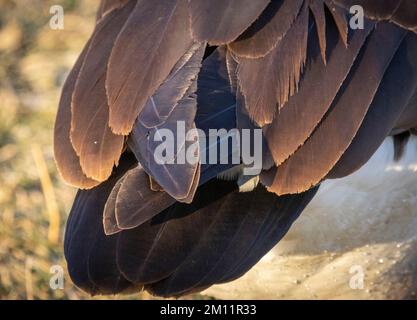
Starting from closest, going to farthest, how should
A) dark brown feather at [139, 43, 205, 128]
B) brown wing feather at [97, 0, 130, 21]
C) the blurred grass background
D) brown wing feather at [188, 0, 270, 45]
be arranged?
dark brown feather at [139, 43, 205, 128] → brown wing feather at [188, 0, 270, 45] → brown wing feather at [97, 0, 130, 21] → the blurred grass background

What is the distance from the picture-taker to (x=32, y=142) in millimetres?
4344

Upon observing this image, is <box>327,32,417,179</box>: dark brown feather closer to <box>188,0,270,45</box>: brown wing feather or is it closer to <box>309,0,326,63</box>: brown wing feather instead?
<box>309,0,326,63</box>: brown wing feather

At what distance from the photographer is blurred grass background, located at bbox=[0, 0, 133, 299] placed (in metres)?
3.87

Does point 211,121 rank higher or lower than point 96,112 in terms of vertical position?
lower

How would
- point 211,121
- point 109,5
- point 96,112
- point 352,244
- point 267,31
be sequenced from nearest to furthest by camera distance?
point 211,121, point 267,31, point 96,112, point 109,5, point 352,244

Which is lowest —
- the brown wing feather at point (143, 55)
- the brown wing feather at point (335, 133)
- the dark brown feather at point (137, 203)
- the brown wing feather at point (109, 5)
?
the dark brown feather at point (137, 203)

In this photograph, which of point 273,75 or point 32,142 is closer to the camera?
point 273,75

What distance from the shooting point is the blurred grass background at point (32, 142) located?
387 centimetres

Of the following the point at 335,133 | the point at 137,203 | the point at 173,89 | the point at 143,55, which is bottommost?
the point at 137,203

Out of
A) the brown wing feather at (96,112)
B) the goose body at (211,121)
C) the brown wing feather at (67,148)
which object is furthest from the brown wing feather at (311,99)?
the brown wing feather at (67,148)

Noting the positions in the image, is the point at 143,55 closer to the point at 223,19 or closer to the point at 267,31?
the point at 223,19

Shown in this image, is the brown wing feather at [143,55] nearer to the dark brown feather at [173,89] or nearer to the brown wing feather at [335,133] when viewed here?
the dark brown feather at [173,89]

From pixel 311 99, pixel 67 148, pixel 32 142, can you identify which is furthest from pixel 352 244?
pixel 32 142

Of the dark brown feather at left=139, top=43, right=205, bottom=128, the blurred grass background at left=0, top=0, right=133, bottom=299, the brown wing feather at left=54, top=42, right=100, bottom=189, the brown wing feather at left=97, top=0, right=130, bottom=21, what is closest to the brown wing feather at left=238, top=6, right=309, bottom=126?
the dark brown feather at left=139, top=43, right=205, bottom=128
